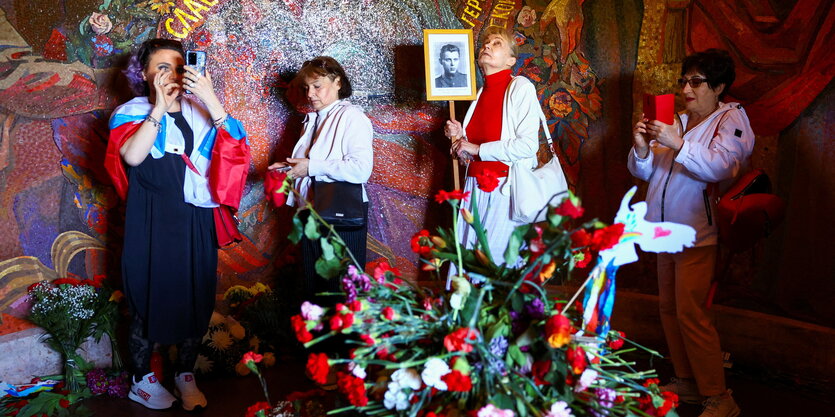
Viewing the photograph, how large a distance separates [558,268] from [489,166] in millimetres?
2070

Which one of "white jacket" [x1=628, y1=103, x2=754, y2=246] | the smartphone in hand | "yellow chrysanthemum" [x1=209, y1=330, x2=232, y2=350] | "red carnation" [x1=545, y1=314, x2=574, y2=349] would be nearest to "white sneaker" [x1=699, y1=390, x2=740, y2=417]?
"white jacket" [x1=628, y1=103, x2=754, y2=246]

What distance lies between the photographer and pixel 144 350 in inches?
146

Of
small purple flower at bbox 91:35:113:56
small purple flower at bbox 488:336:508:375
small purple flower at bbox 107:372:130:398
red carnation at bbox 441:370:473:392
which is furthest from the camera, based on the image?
small purple flower at bbox 91:35:113:56

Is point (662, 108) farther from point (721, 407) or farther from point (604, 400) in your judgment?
point (604, 400)

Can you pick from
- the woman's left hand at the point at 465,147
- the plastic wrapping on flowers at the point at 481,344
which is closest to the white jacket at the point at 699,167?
the woman's left hand at the point at 465,147

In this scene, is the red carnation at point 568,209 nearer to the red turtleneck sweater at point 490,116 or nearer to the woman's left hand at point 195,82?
the red turtleneck sweater at point 490,116

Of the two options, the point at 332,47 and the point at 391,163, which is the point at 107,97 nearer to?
the point at 332,47

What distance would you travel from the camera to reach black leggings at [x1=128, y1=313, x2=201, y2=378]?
368cm

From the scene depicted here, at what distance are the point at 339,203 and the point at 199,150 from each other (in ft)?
2.73

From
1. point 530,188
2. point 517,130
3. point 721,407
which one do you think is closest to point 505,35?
point 517,130

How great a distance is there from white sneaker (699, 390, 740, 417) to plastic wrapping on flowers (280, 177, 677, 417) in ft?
6.49

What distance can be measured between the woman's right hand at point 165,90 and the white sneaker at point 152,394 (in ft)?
5.07

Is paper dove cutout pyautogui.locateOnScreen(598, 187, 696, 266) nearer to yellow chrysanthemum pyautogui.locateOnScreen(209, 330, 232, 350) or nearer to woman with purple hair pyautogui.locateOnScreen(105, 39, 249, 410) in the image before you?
woman with purple hair pyautogui.locateOnScreen(105, 39, 249, 410)

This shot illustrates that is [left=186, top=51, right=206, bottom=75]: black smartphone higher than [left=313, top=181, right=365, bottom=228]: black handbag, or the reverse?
[left=186, top=51, right=206, bottom=75]: black smartphone
